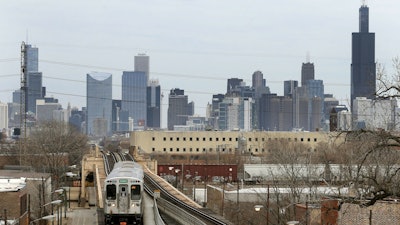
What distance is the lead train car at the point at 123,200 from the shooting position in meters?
46.9

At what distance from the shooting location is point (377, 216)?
4584 centimetres

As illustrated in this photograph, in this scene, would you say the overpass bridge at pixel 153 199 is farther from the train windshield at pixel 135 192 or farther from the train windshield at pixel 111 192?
the train windshield at pixel 111 192

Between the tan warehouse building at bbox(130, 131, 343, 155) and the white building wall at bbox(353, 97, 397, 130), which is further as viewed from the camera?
the tan warehouse building at bbox(130, 131, 343, 155)

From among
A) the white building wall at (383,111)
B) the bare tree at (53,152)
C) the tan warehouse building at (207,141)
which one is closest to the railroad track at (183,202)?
the bare tree at (53,152)

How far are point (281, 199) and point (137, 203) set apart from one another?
21008mm

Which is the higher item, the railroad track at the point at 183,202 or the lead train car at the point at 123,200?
the lead train car at the point at 123,200

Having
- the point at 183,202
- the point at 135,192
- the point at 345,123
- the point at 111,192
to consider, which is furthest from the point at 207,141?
the point at 345,123

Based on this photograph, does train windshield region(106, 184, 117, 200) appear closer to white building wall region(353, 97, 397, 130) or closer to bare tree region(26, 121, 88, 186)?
white building wall region(353, 97, 397, 130)

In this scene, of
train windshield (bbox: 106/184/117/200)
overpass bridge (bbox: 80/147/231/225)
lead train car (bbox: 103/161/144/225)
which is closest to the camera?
lead train car (bbox: 103/161/144/225)

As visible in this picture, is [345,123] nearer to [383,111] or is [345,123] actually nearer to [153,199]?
[383,111]

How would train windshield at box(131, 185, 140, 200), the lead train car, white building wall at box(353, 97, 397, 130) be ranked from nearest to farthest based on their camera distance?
white building wall at box(353, 97, 397, 130), the lead train car, train windshield at box(131, 185, 140, 200)

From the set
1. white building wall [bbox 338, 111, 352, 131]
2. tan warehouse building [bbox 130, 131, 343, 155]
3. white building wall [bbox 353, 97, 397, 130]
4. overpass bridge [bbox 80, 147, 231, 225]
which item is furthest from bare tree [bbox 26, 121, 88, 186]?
white building wall [bbox 353, 97, 397, 130]

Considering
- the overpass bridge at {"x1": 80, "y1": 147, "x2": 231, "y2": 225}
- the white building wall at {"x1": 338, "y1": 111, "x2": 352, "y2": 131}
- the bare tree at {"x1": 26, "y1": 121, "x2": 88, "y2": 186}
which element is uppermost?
the white building wall at {"x1": 338, "y1": 111, "x2": 352, "y2": 131}

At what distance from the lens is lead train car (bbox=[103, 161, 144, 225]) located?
4688 centimetres
